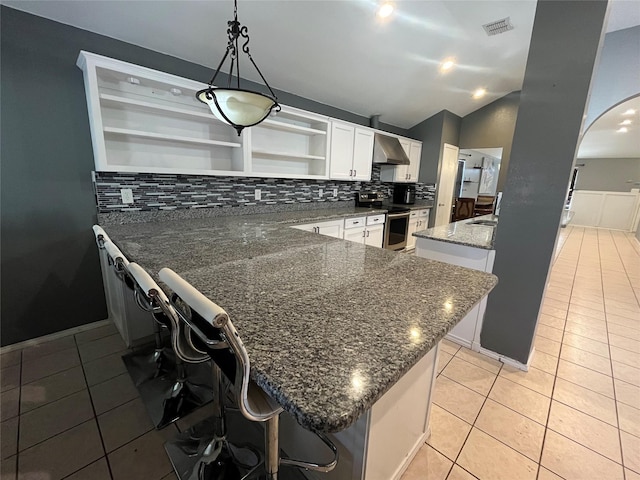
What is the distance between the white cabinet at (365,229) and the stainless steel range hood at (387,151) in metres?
0.83

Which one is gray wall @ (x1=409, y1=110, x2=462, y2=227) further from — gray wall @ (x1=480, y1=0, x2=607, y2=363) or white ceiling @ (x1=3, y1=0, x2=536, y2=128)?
gray wall @ (x1=480, y1=0, x2=607, y2=363)

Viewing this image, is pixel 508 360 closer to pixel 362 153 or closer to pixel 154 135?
pixel 362 153

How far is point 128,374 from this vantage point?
5.95ft

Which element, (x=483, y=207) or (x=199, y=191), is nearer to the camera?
(x=199, y=191)

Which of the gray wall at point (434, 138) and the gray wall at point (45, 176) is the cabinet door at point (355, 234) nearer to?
the gray wall at point (434, 138)

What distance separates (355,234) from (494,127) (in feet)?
11.0

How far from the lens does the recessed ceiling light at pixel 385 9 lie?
2.19 meters

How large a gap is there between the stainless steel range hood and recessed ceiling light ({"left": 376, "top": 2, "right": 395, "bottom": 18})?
1810 mm

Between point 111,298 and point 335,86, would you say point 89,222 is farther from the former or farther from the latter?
point 335,86

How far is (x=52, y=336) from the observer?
2170mm

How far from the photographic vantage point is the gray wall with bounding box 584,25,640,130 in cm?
290

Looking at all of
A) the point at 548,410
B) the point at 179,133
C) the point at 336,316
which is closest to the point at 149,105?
the point at 179,133

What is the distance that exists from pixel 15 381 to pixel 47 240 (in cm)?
95

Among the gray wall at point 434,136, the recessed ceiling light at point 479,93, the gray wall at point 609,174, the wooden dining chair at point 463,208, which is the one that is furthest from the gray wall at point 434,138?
the gray wall at point 609,174
